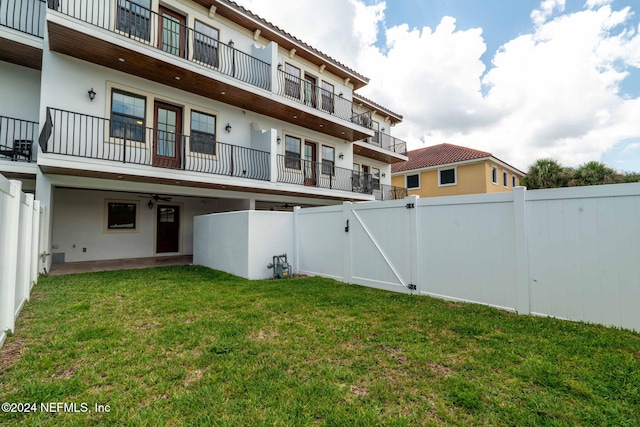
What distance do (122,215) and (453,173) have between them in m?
19.1

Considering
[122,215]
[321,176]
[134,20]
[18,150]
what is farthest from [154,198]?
[321,176]

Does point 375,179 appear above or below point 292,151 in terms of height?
below

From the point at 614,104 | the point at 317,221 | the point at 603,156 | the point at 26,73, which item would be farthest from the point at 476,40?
the point at 26,73

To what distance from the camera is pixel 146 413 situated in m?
2.13

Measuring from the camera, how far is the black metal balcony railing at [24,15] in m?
7.25

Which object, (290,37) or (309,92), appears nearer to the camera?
(290,37)

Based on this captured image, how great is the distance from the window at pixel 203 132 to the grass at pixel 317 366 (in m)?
6.05

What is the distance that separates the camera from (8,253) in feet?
11.0

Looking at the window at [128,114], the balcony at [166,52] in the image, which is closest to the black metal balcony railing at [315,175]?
the balcony at [166,52]

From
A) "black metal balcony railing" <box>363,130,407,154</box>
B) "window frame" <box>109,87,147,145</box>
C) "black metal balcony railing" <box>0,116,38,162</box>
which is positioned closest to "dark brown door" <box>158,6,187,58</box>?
"window frame" <box>109,87,147,145</box>

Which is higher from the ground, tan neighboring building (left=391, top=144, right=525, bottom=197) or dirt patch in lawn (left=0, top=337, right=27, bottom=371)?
tan neighboring building (left=391, top=144, right=525, bottom=197)

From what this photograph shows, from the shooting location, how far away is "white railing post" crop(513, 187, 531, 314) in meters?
4.31

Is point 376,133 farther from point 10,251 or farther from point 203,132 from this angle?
point 10,251

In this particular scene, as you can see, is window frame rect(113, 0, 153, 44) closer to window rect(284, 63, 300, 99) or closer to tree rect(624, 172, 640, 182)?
window rect(284, 63, 300, 99)
